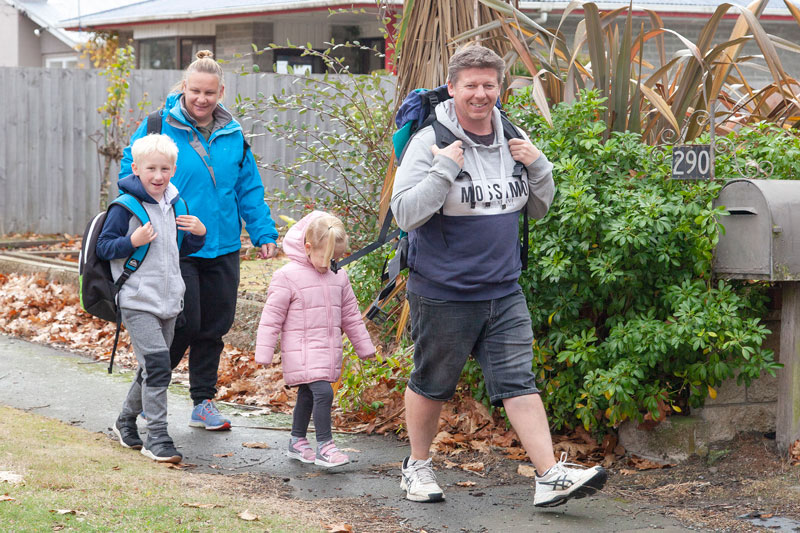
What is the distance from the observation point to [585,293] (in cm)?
498

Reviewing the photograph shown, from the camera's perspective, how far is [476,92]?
4.32 metres

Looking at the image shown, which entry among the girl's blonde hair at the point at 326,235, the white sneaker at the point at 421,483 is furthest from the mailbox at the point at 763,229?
the girl's blonde hair at the point at 326,235

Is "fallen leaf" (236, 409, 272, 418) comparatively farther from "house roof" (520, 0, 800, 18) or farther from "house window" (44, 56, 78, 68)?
"house window" (44, 56, 78, 68)

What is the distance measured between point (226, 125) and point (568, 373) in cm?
227

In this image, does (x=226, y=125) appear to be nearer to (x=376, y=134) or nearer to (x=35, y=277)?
(x=376, y=134)

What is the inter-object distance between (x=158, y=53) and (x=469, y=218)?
59.5 feet

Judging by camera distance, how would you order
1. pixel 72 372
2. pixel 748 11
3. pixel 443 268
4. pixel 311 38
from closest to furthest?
pixel 443 268 → pixel 748 11 → pixel 72 372 → pixel 311 38

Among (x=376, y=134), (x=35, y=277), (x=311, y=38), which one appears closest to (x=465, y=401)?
(x=376, y=134)

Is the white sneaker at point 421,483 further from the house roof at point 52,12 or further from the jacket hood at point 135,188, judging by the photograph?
the house roof at point 52,12

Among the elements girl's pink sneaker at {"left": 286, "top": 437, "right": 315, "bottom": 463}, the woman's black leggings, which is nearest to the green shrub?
the woman's black leggings

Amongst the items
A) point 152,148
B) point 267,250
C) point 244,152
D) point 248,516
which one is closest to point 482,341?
point 248,516

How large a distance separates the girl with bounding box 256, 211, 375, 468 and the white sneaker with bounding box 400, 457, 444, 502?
1.87ft

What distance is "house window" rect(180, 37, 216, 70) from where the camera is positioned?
2005 centimetres

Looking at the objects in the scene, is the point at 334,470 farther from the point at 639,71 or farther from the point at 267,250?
the point at 639,71
